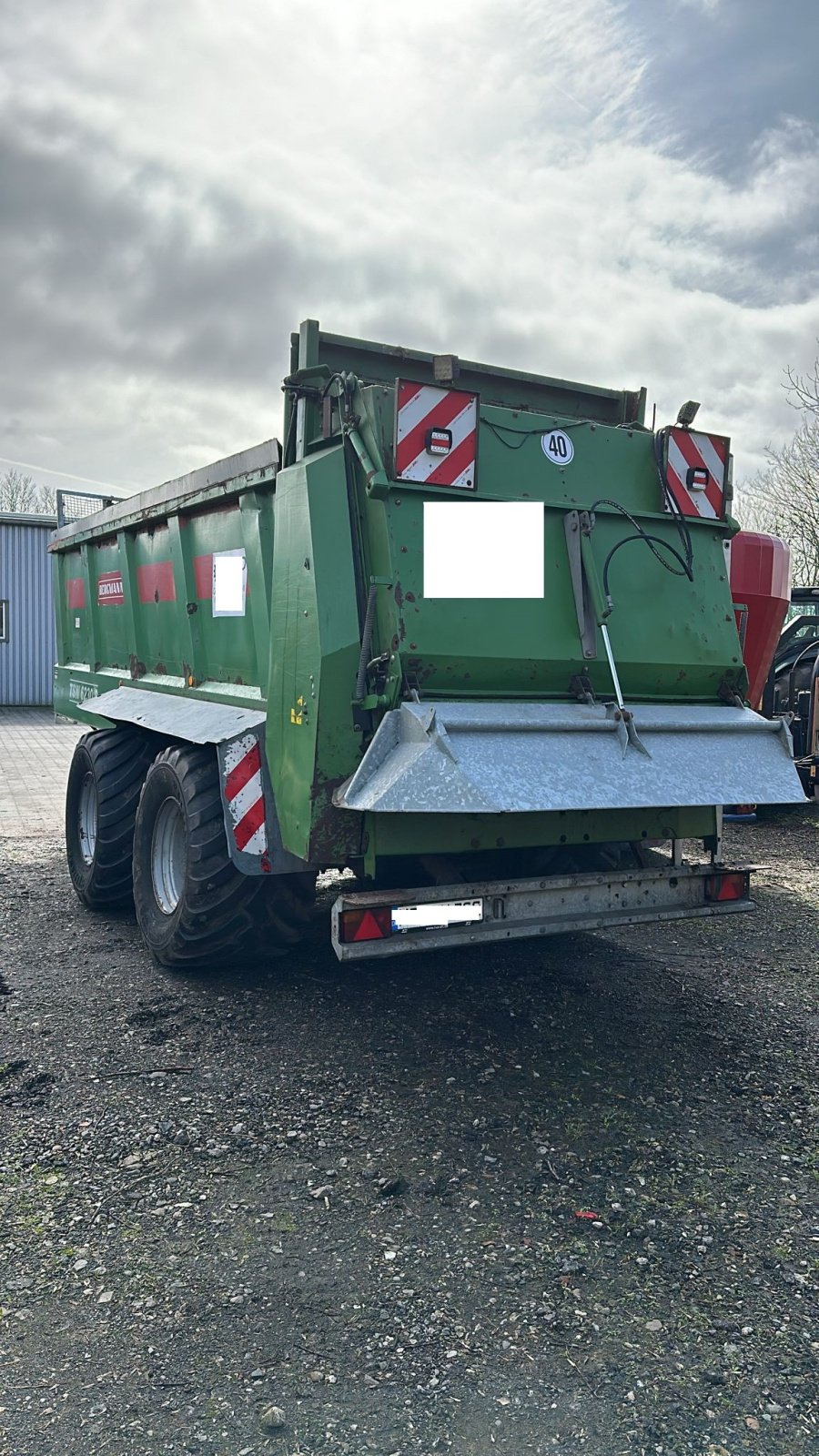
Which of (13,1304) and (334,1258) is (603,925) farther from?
(13,1304)

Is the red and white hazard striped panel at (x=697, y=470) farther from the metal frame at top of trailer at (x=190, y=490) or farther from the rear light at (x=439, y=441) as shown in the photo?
the metal frame at top of trailer at (x=190, y=490)

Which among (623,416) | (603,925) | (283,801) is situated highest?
(623,416)

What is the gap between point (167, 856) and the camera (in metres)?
5.32

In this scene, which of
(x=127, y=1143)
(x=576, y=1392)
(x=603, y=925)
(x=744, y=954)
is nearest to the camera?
(x=576, y=1392)

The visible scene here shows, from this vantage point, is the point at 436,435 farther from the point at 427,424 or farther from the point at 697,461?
the point at 697,461

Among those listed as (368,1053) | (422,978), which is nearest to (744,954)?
(422,978)

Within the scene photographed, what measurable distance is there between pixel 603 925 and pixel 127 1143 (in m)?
1.85

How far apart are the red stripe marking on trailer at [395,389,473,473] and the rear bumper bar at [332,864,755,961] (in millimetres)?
1569

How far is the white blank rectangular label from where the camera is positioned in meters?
3.91

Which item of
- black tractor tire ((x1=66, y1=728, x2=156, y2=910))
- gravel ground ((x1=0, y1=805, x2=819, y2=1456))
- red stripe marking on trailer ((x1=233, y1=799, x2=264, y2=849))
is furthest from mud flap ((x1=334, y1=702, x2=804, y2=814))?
black tractor tire ((x1=66, y1=728, x2=156, y2=910))

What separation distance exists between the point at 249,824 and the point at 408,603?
3.81 feet

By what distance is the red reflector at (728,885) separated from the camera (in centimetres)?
429

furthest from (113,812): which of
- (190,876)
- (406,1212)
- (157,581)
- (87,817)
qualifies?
(406,1212)

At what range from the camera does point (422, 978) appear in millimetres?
4965
